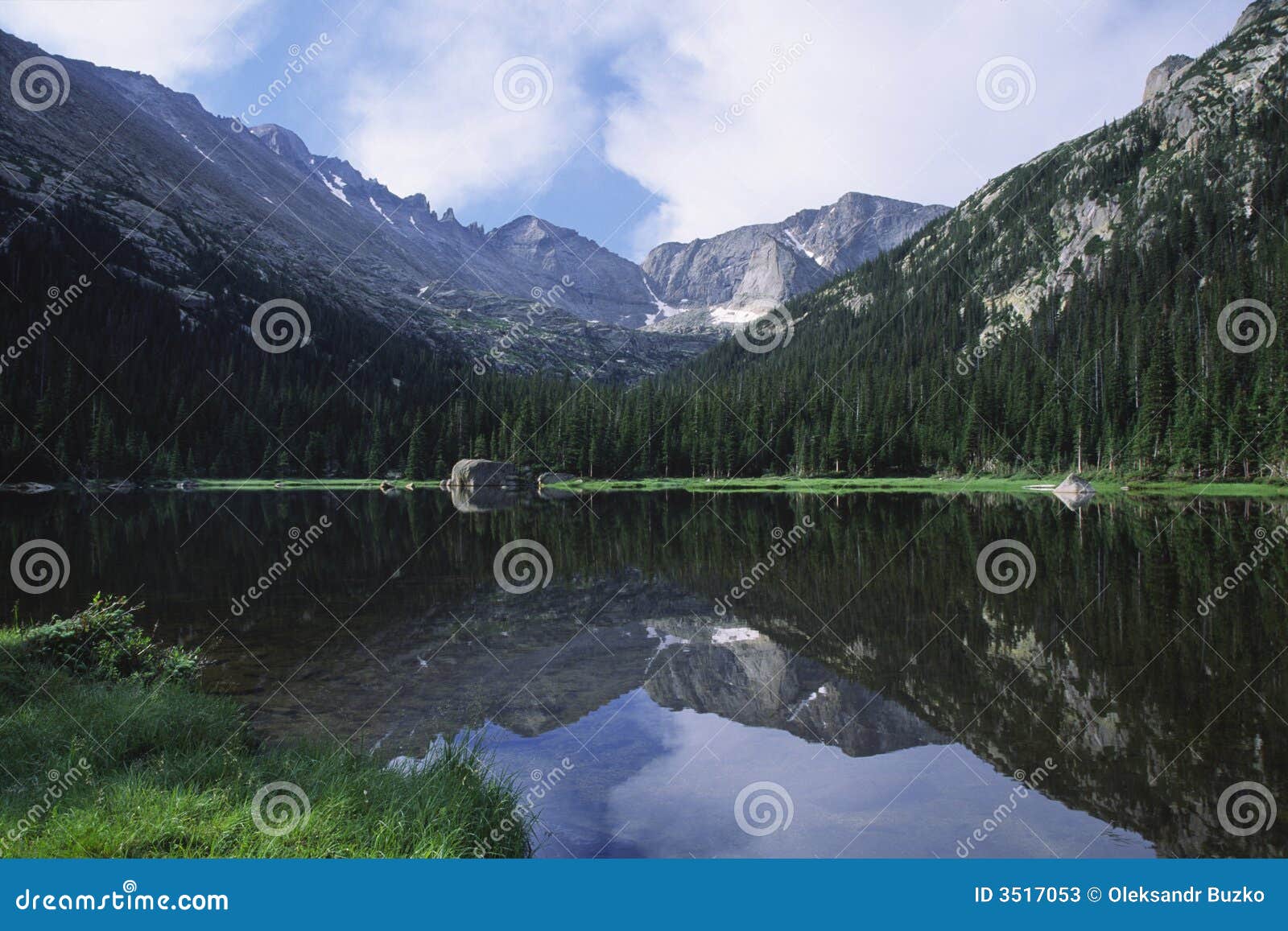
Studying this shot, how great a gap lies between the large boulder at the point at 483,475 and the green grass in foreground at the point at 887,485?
7.42 meters

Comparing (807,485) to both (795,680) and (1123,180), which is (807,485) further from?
(1123,180)

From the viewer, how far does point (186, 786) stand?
5953 millimetres

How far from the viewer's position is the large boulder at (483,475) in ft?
305

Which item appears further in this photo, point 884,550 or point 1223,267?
point 1223,267

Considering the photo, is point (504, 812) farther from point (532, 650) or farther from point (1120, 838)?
point (532, 650)

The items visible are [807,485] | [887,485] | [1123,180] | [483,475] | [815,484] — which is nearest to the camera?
[887,485]

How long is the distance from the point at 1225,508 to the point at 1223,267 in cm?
8787

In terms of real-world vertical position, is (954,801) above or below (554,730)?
above

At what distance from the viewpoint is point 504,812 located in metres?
6.39

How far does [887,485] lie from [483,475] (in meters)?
55.5

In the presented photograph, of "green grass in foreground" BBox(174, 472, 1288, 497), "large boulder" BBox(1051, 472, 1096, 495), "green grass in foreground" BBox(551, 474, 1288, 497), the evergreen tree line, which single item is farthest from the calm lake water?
the evergreen tree line

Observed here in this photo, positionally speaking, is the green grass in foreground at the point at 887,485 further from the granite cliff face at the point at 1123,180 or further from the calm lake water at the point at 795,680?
the granite cliff face at the point at 1123,180

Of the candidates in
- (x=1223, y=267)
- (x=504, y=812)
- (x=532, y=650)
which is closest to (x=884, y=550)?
(x=532, y=650)

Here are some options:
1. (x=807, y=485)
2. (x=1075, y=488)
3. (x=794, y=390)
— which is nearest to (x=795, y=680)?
(x=1075, y=488)
